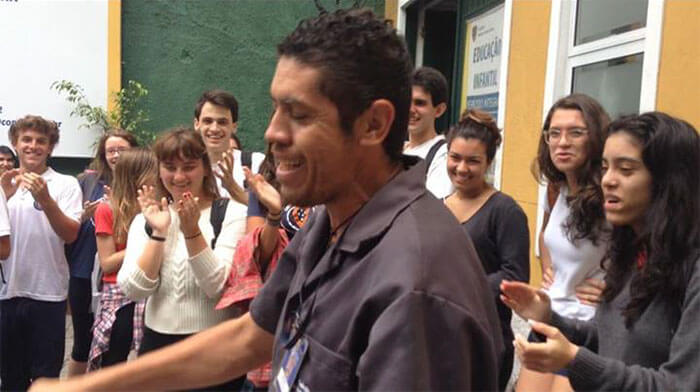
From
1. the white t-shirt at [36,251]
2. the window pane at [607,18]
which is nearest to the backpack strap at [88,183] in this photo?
the white t-shirt at [36,251]

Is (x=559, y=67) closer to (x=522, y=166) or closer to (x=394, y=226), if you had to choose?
(x=522, y=166)

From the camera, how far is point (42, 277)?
13.1 feet

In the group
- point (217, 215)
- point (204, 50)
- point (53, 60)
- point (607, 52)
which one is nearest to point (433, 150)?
point (217, 215)

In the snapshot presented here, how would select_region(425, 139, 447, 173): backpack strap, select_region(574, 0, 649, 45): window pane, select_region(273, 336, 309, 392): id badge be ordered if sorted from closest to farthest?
select_region(273, 336, 309, 392): id badge < select_region(425, 139, 447, 173): backpack strap < select_region(574, 0, 649, 45): window pane

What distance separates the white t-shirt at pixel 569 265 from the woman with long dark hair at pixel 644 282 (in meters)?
0.52

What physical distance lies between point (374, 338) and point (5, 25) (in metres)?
8.06

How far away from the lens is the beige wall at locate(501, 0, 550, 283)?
200 inches

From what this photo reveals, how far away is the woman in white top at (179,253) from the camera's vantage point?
9.71 feet

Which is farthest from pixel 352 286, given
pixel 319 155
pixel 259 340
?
pixel 259 340

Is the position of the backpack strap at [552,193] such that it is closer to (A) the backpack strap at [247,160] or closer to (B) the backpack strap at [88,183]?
(A) the backpack strap at [247,160]

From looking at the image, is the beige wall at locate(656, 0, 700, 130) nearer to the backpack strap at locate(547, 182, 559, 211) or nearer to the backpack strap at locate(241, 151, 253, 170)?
the backpack strap at locate(547, 182, 559, 211)

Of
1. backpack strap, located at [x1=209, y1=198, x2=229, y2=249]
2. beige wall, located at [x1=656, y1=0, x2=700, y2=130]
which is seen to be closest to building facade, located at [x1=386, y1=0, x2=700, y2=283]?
beige wall, located at [x1=656, y1=0, x2=700, y2=130]

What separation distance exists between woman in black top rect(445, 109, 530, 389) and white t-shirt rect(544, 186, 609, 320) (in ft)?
0.60

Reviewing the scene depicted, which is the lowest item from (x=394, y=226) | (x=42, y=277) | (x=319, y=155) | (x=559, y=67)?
(x=42, y=277)
